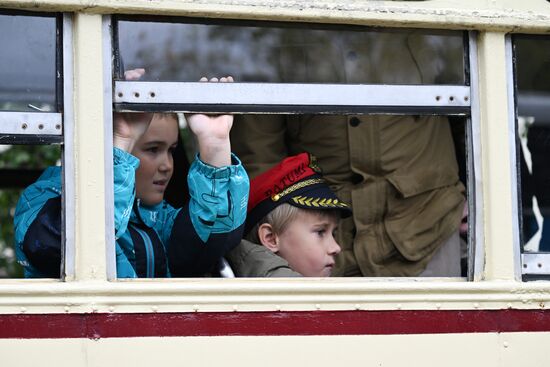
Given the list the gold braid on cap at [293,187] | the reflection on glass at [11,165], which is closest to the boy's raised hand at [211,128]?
the gold braid on cap at [293,187]

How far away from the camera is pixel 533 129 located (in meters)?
3.12

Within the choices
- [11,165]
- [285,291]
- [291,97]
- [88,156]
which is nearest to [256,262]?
[285,291]

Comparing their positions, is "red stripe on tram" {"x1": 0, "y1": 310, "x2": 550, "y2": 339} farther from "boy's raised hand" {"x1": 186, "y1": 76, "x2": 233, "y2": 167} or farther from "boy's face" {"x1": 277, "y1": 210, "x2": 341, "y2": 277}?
"boy's face" {"x1": 277, "y1": 210, "x2": 341, "y2": 277}

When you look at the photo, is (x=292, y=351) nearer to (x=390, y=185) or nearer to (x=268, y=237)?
(x=268, y=237)

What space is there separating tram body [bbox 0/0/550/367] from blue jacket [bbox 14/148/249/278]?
0.41ft

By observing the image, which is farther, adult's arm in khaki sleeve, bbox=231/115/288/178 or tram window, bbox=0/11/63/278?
adult's arm in khaki sleeve, bbox=231/115/288/178

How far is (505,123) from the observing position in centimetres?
297

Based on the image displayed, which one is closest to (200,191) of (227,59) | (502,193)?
(227,59)

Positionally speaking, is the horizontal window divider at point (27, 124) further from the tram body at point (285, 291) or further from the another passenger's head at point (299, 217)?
the another passenger's head at point (299, 217)

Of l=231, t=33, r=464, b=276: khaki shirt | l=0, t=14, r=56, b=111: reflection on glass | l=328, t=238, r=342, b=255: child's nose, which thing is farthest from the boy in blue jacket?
l=231, t=33, r=464, b=276: khaki shirt

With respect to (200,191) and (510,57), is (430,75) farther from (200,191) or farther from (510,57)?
(200,191)

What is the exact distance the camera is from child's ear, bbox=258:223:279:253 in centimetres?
359

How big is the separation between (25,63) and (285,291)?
91cm

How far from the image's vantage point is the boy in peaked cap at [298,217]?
354cm
